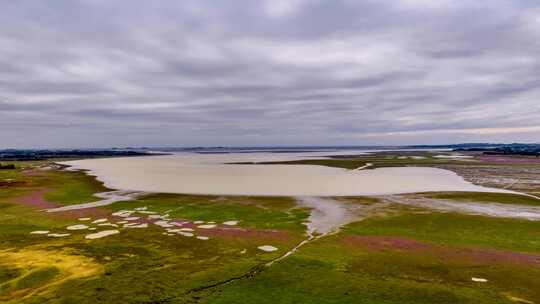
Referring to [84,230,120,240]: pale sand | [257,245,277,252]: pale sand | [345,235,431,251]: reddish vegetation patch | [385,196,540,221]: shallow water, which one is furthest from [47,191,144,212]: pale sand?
[385,196,540,221]: shallow water

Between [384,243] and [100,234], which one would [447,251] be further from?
[100,234]

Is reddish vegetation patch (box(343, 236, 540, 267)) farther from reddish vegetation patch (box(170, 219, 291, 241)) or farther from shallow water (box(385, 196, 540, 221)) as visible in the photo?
shallow water (box(385, 196, 540, 221))

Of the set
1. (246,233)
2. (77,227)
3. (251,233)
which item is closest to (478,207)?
(251,233)

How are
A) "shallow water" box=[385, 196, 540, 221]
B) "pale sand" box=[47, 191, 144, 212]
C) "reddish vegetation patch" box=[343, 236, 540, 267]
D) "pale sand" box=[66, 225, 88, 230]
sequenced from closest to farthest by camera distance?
"reddish vegetation patch" box=[343, 236, 540, 267] → "pale sand" box=[66, 225, 88, 230] → "shallow water" box=[385, 196, 540, 221] → "pale sand" box=[47, 191, 144, 212]

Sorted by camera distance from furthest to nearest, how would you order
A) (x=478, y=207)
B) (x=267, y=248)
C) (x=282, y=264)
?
(x=478, y=207) → (x=267, y=248) → (x=282, y=264)

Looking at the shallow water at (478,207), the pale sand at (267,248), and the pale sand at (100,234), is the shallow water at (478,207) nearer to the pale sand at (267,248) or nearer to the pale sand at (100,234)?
the pale sand at (267,248)

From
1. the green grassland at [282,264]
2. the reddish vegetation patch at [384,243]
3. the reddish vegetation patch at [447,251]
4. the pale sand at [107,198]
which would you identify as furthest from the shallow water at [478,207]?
the pale sand at [107,198]

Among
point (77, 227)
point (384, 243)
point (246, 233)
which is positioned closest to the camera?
point (384, 243)
